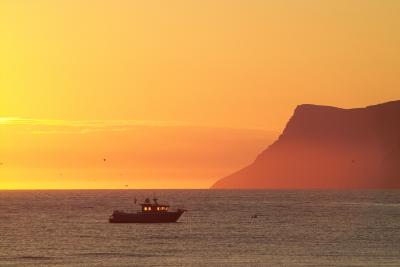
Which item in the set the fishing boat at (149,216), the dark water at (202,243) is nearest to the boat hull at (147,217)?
the fishing boat at (149,216)

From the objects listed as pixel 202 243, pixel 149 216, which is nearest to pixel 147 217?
pixel 149 216

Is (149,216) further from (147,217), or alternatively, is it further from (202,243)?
(202,243)

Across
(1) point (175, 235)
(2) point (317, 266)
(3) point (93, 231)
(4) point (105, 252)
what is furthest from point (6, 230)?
(2) point (317, 266)

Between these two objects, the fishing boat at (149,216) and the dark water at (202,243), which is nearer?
the dark water at (202,243)

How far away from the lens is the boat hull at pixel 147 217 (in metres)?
184

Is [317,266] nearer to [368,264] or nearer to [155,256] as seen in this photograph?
[368,264]

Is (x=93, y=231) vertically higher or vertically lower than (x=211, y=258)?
higher

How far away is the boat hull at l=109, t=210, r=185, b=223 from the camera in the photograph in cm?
18425

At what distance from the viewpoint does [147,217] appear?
184250mm

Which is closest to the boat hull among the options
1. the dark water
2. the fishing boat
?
the fishing boat

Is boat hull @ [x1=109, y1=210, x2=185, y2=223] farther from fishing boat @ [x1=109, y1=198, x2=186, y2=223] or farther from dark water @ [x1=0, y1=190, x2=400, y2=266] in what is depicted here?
dark water @ [x1=0, y1=190, x2=400, y2=266]

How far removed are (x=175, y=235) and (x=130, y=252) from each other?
3201cm

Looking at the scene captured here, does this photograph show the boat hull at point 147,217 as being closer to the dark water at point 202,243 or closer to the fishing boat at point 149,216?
the fishing boat at point 149,216

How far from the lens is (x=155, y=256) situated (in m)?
115
